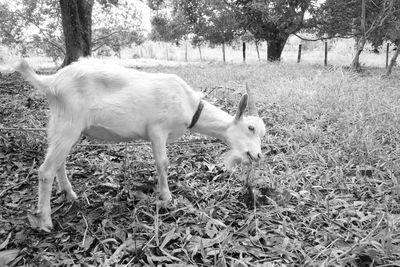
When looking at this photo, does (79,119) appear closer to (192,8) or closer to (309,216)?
(309,216)

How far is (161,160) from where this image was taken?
2506mm

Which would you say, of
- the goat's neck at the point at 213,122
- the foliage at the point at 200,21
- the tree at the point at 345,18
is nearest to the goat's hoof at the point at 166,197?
the goat's neck at the point at 213,122

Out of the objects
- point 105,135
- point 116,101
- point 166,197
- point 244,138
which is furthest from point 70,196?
point 244,138

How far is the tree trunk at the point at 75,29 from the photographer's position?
24.1ft

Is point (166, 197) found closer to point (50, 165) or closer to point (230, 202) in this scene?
point (230, 202)

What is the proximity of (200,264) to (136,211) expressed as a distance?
27.6 inches

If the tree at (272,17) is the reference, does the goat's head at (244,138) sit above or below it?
below

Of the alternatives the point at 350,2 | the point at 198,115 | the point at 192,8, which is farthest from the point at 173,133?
the point at 192,8

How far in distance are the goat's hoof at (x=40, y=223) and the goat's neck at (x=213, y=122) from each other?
49.3 inches

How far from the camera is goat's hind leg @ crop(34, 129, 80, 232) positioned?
2.22 m

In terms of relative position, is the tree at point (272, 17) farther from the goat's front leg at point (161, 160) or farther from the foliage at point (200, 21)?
the goat's front leg at point (161, 160)

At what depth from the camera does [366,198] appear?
277cm

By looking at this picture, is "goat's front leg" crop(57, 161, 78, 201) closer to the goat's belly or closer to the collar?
the goat's belly

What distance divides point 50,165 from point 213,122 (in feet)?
3.96
